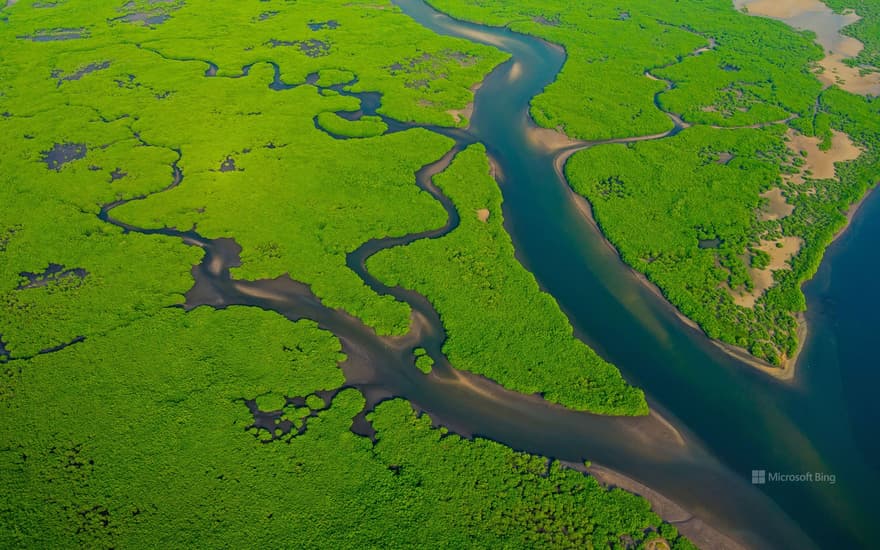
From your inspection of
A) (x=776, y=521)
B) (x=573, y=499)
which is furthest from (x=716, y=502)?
(x=573, y=499)

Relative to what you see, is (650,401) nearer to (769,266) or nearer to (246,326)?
(769,266)

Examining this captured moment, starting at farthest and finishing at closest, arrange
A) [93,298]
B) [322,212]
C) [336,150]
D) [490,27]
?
[490,27], [336,150], [322,212], [93,298]

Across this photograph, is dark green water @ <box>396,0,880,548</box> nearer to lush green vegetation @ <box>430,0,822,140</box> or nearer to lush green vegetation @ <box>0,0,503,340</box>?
lush green vegetation @ <box>0,0,503,340</box>

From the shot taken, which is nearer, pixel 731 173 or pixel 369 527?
pixel 369 527

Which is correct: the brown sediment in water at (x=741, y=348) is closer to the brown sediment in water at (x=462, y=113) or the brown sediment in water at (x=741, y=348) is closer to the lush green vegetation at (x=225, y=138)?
the lush green vegetation at (x=225, y=138)

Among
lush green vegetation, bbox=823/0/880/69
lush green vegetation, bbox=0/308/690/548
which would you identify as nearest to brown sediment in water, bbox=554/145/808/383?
lush green vegetation, bbox=0/308/690/548

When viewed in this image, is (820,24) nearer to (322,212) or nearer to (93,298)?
(322,212)

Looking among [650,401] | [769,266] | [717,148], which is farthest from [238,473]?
[717,148]

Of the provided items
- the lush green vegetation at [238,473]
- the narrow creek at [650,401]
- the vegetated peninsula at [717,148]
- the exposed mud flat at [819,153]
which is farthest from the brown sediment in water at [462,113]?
the lush green vegetation at [238,473]
